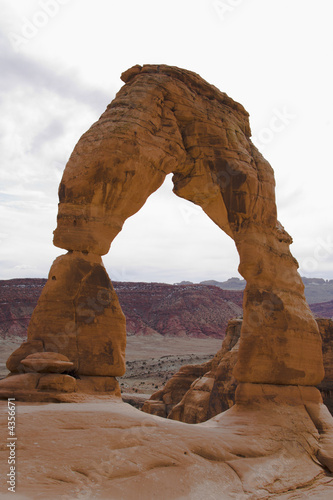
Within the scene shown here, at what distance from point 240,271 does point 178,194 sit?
2.58 meters

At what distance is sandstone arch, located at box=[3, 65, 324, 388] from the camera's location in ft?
26.4

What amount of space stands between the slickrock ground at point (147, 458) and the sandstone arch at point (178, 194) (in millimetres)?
1389

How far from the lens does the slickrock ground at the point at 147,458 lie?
4555mm

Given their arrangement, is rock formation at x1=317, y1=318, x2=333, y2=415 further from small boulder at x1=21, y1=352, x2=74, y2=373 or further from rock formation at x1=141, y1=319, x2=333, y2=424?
small boulder at x1=21, y1=352, x2=74, y2=373

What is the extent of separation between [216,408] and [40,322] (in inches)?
327

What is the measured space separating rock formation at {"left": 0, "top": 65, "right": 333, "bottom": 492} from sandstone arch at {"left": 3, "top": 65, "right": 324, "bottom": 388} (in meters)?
0.02

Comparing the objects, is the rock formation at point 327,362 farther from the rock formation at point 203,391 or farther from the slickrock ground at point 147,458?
the slickrock ground at point 147,458

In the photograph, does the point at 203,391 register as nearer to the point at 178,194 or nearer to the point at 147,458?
the point at 178,194

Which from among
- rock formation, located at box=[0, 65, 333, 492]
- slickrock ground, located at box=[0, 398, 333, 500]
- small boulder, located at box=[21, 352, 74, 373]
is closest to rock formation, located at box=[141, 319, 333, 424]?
rock formation, located at box=[0, 65, 333, 492]

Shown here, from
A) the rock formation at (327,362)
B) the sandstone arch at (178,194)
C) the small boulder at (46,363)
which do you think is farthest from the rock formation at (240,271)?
the rock formation at (327,362)

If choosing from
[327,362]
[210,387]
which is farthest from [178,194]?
[327,362]

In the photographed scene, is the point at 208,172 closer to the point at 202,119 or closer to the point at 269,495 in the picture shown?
the point at 202,119

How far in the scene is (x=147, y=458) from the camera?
215 inches

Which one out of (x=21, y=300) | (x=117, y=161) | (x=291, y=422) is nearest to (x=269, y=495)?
(x=291, y=422)
